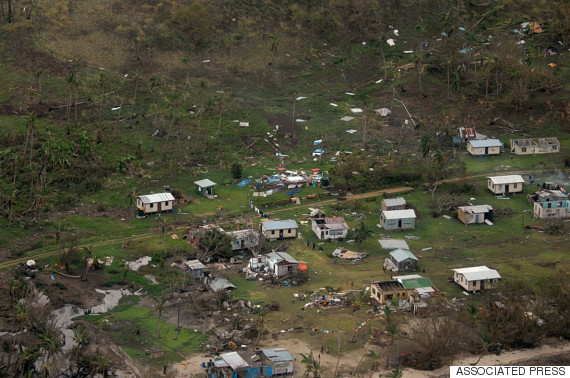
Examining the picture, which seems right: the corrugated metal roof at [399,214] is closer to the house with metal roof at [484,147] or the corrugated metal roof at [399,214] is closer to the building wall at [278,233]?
the building wall at [278,233]

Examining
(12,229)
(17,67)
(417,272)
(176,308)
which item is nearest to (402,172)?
(417,272)

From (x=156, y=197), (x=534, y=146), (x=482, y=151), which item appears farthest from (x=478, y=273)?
(x=534, y=146)

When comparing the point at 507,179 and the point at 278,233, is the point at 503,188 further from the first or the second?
the point at 278,233

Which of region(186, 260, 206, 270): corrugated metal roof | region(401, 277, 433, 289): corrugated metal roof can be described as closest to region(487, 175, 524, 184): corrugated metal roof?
region(401, 277, 433, 289): corrugated metal roof

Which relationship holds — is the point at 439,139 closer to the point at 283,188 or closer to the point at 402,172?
the point at 402,172

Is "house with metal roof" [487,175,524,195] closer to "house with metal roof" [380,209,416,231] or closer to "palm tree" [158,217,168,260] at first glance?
"house with metal roof" [380,209,416,231]

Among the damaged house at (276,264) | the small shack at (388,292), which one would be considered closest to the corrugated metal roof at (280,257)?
the damaged house at (276,264)
